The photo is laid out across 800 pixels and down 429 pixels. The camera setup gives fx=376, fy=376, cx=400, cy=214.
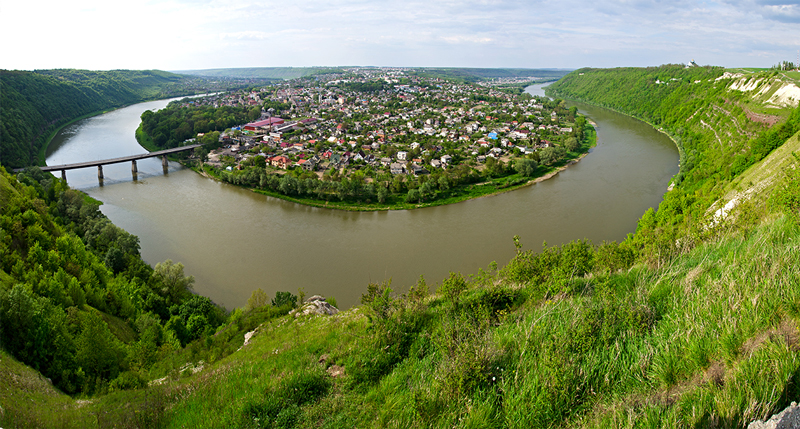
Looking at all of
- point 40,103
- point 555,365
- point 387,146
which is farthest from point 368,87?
point 555,365

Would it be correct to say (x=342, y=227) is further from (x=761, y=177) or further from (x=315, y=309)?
(x=761, y=177)

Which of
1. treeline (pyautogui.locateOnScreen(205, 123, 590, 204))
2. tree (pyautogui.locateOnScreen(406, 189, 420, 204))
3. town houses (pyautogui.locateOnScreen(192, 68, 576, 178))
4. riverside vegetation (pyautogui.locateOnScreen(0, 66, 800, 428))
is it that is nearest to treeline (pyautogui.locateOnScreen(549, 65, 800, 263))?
riverside vegetation (pyautogui.locateOnScreen(0, 66, 800, 428))

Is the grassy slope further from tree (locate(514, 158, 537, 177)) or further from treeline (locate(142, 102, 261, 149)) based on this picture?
treeline (locate(142, 102, 261, 149))

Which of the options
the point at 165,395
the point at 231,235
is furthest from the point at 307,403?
the point at 231,235

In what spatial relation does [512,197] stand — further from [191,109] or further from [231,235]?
[191,109]

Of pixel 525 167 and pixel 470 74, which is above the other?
pixel 470 74
